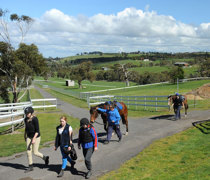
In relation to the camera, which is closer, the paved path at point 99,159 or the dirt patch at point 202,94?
the paved path at point 99,159

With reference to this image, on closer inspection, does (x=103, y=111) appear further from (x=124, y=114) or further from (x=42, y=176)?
(x=42, y=176)

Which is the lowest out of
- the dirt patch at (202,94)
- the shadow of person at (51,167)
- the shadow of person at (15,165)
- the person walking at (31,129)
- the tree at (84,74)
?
the shadow of person at (15,165)

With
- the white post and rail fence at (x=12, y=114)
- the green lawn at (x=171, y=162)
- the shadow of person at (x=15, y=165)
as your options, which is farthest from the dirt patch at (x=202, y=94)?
the shadow of person at (x=15, y=165)

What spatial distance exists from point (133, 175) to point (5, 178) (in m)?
3.72

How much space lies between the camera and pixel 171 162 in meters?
7.11

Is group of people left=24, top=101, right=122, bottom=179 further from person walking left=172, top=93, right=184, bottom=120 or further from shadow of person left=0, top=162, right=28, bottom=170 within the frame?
person walking left=172, top=93, right=184, bottom=120

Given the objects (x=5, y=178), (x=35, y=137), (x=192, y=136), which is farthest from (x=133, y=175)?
(x=192, y=136)

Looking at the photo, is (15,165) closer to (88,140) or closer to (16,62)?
(88,140)

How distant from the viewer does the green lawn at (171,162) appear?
240 inches

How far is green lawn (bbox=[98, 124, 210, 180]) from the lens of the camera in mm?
6090

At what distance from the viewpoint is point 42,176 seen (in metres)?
6.55

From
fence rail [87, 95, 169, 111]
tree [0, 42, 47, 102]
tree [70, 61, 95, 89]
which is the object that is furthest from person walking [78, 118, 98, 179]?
tree [70, 61, 95, 89]

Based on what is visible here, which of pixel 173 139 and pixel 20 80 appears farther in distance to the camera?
pixel 20 80

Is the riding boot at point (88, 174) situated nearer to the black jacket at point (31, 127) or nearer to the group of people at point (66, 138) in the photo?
the group of people at point (66, 138)
